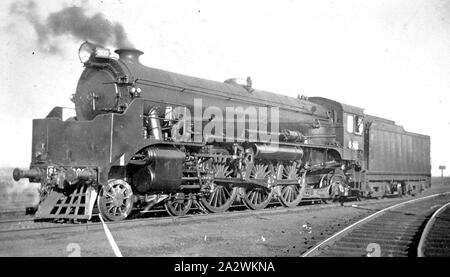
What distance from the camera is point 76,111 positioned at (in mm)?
10125

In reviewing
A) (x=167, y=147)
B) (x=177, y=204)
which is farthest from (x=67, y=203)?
(x=177, y=204)

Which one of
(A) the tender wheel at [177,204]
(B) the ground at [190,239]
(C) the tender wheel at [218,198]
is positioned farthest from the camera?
(C) the tender wheel at [218,198]

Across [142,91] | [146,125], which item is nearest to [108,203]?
[146,125]

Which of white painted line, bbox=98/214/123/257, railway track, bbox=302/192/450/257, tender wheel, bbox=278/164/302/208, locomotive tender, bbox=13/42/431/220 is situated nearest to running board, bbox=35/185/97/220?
locomotive tender, bbox=13/42/431/220

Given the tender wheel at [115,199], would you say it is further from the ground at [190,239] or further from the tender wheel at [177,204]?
the tender wheel at [177,204]

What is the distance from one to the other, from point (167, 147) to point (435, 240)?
5451mm

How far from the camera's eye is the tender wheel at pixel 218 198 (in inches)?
424

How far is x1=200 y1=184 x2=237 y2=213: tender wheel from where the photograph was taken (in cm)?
1076

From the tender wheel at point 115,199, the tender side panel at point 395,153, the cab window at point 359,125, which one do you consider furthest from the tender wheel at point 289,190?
the tender wheel at point 115,199

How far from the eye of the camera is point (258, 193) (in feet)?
42.0

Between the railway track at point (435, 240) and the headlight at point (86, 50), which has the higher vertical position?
the headlight at point (86, 50)

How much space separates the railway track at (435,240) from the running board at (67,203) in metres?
5.74

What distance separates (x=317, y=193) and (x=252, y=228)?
663 cm
